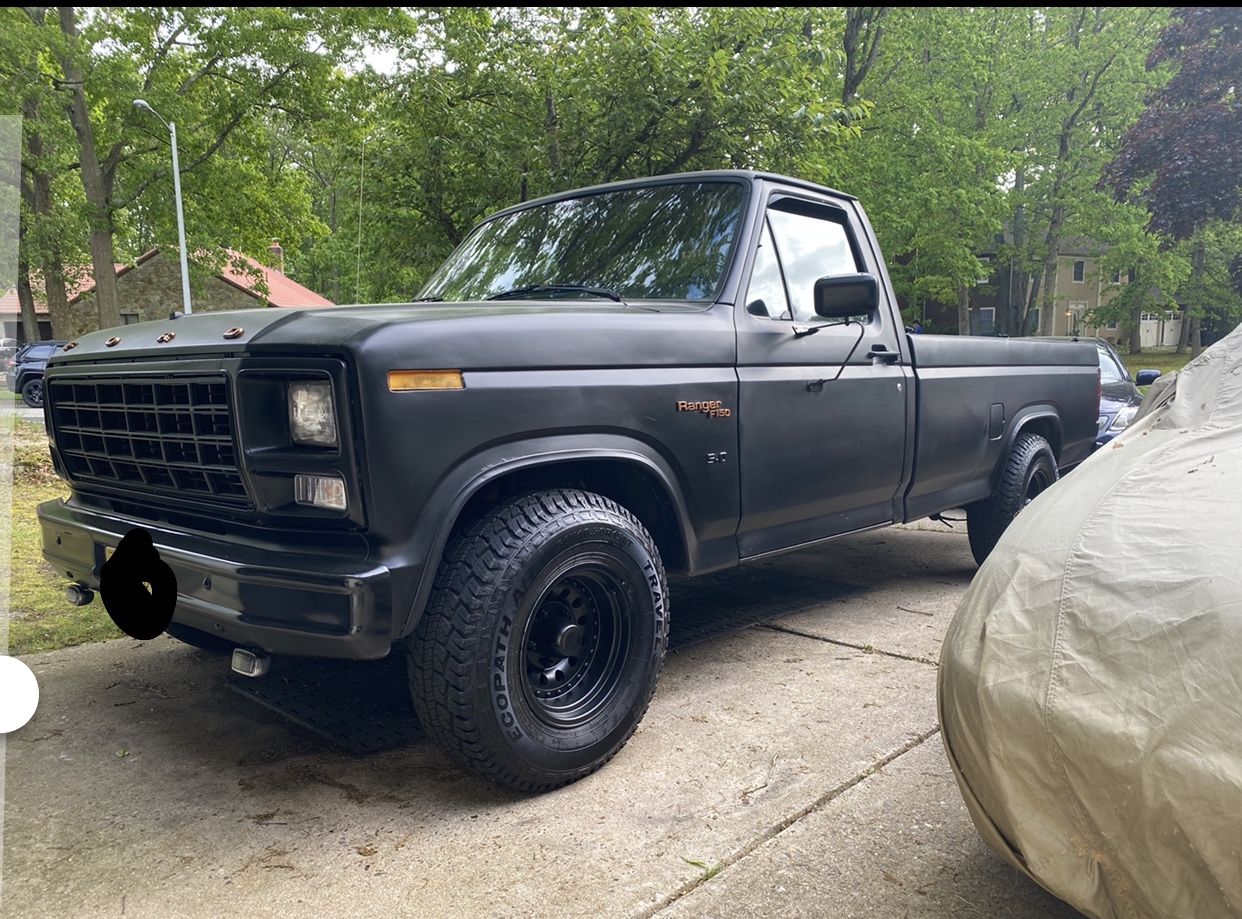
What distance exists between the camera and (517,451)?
2.73m

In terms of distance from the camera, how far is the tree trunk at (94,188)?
15078 millimetres

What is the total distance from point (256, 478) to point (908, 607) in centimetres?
349

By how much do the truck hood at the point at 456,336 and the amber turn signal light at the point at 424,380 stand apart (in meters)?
0.02

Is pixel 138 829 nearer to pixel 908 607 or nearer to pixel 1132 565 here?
pixel 1132 565

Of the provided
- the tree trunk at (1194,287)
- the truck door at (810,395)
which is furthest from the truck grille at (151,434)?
the tree trunk at (1194,287)

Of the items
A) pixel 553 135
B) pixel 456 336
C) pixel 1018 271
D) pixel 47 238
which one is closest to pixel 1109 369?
pixel 553 135

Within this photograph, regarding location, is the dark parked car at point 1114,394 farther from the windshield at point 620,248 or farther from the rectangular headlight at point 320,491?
the rectangular headlight at point 320,491

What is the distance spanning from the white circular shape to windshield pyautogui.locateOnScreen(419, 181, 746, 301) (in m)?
2.18

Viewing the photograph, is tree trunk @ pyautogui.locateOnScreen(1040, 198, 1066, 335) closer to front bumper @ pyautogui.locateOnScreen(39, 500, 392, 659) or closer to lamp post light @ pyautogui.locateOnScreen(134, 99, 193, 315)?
lamp post light @ pyautogui.locateOnScreen(134, 99, 193, 315)

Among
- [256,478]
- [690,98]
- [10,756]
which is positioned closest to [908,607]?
[256,478]

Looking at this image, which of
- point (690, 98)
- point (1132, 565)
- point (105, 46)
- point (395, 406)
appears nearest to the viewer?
point (1132, 565)

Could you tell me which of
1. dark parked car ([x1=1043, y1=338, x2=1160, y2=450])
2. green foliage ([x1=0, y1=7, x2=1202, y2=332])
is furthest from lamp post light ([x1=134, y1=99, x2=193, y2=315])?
dark parked car ([x1=1043, y1=338, x2=1160, y2=450])

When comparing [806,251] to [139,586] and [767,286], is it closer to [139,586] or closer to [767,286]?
[767,286]

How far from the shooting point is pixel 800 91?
8.30 metres
